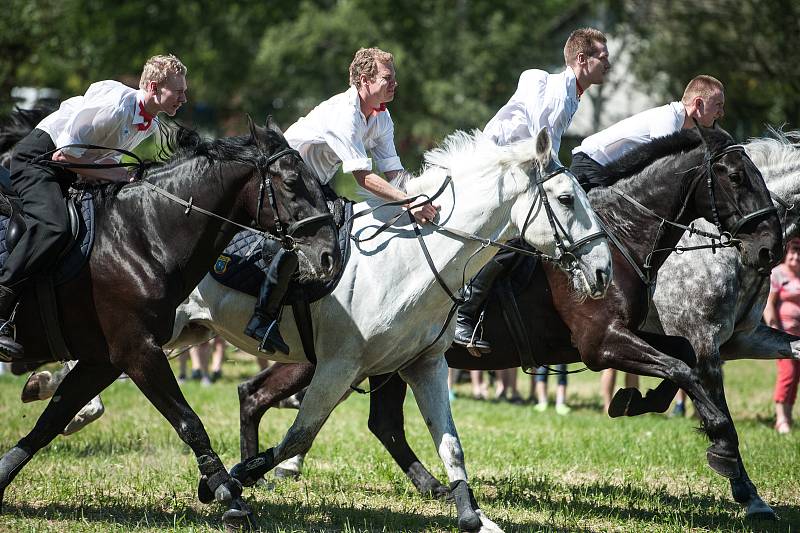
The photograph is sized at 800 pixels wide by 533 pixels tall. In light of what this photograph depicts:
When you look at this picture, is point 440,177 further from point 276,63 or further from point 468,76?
point 276,63

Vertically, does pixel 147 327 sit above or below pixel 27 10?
below

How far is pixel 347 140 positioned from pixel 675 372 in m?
2.58

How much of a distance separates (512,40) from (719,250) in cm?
2147

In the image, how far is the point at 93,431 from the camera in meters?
10.2

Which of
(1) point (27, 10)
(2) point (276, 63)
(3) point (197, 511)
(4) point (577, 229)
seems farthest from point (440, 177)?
(2) point (276, 63)

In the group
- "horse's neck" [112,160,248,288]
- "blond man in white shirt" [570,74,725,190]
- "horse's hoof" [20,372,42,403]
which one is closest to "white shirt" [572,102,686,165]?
"blond man in white shirt" [570,74,725,190]

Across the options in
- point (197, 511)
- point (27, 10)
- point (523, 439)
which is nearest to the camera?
point (197, 511)

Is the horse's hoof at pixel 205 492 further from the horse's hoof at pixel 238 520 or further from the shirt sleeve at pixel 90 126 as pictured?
the shirt sleeve at pixel 90 126

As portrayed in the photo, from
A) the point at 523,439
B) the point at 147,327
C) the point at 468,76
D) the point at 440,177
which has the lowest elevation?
the point at 523,439

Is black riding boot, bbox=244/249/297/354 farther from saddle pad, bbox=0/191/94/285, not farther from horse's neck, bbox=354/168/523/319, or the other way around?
saddle pad, bbox=0/191/94/285

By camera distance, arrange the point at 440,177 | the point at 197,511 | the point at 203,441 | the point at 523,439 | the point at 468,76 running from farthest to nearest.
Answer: the point at 468,76 < the point at 523,439 < the point at 197,511 < the point at 440,177 < the point at 203,441

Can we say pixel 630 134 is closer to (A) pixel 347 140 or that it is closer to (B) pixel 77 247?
(A) pixel 347 140

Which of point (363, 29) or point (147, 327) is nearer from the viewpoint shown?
point (147, 327)

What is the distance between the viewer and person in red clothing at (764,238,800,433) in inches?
450
